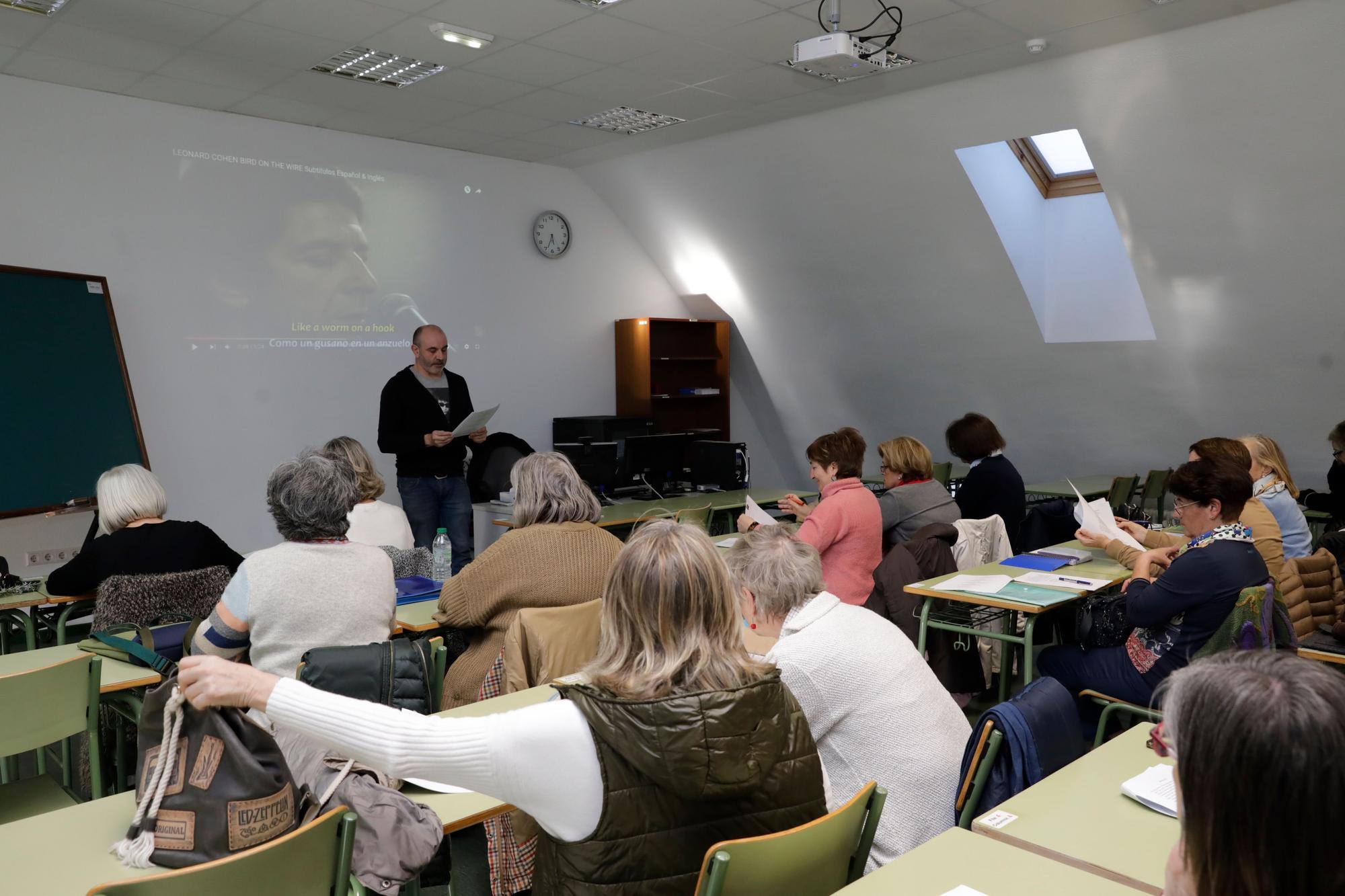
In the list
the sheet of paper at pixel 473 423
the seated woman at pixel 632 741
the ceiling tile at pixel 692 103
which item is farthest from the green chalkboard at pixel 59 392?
the seated woman at pixel 632 741

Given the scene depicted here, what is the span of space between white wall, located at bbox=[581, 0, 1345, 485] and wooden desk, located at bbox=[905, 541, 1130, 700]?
2635mm

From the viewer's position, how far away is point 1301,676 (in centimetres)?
96

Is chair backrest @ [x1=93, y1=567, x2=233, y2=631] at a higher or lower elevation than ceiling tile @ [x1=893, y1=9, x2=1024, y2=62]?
lower

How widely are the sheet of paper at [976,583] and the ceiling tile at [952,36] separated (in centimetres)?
277

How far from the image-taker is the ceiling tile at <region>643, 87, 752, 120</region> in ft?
20.3

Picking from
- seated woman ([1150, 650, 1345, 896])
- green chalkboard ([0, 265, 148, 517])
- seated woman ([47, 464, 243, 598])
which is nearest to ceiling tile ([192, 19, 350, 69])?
green chalkboard ([0, 265, 148, 517])

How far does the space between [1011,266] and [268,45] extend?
497 centimetres

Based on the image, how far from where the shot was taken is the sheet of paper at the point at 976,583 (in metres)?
3.87

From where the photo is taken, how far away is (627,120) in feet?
22.8

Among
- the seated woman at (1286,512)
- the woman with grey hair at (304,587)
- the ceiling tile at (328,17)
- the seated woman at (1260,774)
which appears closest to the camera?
the seated woman at (1260,774)

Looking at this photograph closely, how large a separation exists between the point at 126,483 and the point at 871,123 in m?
4.91

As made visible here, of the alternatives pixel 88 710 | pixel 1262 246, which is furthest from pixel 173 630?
pixel 1262 246

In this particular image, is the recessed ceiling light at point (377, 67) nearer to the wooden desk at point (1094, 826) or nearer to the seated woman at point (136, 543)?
the seated woman at point (136, 543)

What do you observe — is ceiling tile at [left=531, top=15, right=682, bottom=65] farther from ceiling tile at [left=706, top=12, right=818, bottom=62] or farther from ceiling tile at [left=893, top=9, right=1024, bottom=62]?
ceiling tile at [left=893, top=9, right=1024, bottom=62]
